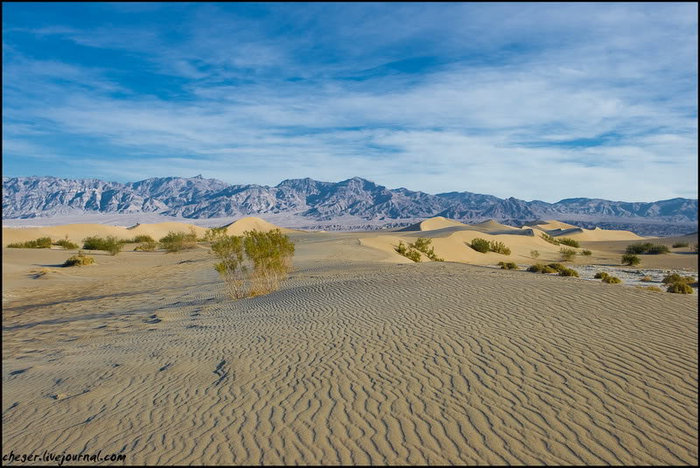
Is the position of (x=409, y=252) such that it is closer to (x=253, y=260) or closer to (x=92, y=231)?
(x=253, y=260)

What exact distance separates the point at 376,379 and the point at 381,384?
0.22 metres

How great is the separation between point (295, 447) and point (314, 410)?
84 cm

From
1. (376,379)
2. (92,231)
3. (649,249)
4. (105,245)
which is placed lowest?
(649,249)

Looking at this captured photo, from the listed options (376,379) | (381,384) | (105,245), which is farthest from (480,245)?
(381,384)

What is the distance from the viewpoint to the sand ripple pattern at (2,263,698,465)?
4598mm

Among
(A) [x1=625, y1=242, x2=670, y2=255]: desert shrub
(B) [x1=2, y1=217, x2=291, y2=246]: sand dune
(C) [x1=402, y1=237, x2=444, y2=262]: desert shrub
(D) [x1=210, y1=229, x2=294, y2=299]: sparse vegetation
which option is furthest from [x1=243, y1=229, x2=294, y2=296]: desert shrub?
(A) [x1=625, y1=242, x2=670, y2=255]: desert shrub

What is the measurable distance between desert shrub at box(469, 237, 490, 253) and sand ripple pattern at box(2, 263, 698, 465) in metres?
29.4

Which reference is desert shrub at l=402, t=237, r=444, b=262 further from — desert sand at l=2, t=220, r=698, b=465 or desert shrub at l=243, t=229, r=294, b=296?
desert sand at l=2, t=220, r=698, b=465

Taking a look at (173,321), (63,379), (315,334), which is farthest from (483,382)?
(173,321)

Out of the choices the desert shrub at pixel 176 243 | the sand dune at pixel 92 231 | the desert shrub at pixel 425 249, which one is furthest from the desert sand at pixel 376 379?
the sand dune at pixel 92 231

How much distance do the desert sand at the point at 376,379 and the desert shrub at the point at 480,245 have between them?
27.9 m

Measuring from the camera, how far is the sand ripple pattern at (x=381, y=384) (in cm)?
460

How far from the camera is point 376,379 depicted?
249 inches

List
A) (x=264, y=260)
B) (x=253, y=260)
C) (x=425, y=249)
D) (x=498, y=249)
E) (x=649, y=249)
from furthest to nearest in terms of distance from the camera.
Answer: (x=649, y=249)
(x=498, y=249)
(x=425, y=249)
(x=253, y=260)
(x=264, y=260)
